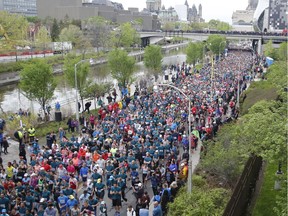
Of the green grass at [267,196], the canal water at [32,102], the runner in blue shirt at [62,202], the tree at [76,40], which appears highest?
the tree at [76,40]

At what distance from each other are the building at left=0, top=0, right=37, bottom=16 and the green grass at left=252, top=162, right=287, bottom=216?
136 metres

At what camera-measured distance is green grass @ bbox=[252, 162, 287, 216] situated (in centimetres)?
1403

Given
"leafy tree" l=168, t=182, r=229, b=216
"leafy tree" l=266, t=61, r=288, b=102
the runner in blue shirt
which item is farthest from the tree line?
the runner in blue shirt

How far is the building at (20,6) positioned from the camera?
141 meters

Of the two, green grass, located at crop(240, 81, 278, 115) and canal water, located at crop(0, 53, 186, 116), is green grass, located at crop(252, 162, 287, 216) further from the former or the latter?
canal water, located at crop(0, 53, 186, 116)

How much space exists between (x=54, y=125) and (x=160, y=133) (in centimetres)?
984

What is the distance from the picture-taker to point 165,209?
13.5 m

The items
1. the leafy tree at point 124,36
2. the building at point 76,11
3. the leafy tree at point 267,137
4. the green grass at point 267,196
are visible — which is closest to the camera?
the leafy tree at point 267,137

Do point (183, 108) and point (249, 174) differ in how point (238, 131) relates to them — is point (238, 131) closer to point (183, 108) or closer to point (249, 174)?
point (249, 174)

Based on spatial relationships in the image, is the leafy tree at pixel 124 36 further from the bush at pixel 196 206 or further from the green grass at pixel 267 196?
the bush at pixel 196 206

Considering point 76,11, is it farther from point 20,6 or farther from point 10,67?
point 10,67

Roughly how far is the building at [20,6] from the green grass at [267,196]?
136m

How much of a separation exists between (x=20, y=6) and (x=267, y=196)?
493 ft

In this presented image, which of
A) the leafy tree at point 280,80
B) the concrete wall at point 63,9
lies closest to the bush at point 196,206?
the leafy tree at point 280,80
